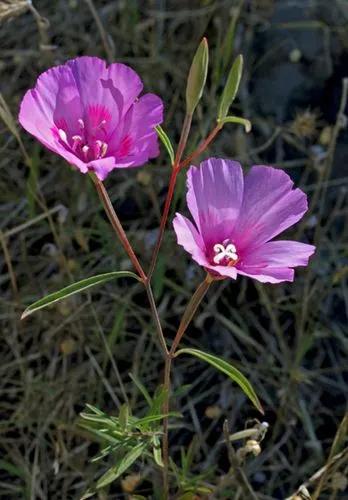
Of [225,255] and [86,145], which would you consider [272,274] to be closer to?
[225,255]

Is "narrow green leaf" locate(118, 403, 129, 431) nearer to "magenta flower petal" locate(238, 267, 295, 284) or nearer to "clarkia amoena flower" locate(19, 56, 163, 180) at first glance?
"magenta flower petal" locate(238, 267, 295, 284)

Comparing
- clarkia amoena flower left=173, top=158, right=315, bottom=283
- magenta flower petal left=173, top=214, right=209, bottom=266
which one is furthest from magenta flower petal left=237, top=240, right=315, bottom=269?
magenta flower petal left=173, top=214, right=209, bottom=266

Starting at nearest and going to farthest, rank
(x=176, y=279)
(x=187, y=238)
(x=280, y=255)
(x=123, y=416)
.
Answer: (x=187, y=238)
(x=280, y=255)
(x=123, y=416)
(x=176, y=279)

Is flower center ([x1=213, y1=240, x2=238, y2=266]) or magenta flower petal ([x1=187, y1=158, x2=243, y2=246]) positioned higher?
magenta flower petal ([x1=187, y1=158, x2=243, y2=246])

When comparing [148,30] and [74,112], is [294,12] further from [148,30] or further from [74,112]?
[74,112]

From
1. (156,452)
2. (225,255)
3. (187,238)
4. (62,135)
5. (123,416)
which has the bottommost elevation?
(156,452)

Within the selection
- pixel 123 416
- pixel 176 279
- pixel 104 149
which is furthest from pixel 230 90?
pixel 176 279

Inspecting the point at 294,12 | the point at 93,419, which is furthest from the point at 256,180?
the point at 294,12

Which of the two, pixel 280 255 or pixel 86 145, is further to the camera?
pixel 86 145
